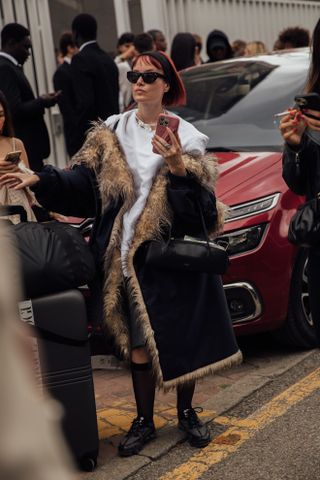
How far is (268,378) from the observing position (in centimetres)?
492

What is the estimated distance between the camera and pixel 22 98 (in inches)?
290

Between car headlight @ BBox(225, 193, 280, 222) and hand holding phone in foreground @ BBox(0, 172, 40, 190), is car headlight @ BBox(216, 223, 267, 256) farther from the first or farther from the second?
hand holding phone in foreground @ BBox(0, 172, 40, 190)

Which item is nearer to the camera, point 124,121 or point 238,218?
point 124,121

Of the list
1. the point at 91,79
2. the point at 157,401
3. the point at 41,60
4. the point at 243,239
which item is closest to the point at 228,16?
the point at 41,60

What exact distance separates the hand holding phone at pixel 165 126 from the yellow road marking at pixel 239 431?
1.32 metres

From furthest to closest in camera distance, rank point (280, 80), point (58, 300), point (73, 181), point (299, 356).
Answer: point (280, 80), point (299, 356), point (73, 181), point (58, 300)

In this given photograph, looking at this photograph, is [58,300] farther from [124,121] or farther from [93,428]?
[124,121]

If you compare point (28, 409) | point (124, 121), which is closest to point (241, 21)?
point (124, 121)

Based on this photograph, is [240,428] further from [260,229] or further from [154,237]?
[260,229]

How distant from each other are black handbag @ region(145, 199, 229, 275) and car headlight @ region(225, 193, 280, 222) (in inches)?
44.5

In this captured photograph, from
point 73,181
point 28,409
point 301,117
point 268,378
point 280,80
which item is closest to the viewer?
point 28,409

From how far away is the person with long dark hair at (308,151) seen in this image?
321cm

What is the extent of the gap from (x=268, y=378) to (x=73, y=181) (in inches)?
64.8

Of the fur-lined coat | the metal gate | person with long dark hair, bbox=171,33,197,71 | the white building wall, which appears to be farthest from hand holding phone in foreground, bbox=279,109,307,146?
the white building wall
